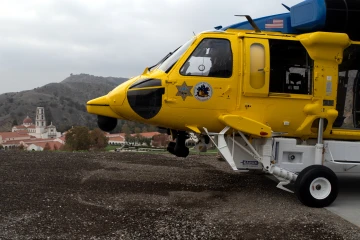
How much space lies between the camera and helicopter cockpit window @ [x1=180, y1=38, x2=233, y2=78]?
624 cm

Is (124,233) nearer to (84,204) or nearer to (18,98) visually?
(84,204)

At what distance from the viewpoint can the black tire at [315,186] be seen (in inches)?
227

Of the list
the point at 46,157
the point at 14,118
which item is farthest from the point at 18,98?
the point at 46,157

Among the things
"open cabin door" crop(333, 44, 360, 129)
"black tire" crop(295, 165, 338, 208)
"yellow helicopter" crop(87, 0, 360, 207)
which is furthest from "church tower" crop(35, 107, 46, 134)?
Result: "black tire" crop(295, 165, 338, 208)

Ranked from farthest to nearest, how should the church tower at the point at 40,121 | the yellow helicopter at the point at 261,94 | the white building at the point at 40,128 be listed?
the church tower at the point at 40,121 < the white building at the point at 40,128 < the yellow helicopter at the point at 261,94

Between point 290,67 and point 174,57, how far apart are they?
2018mm

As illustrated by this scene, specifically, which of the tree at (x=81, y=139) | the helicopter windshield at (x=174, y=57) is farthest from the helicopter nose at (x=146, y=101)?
the tree at (x=81, y=139)

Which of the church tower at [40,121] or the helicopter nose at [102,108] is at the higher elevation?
the helicopter nose at [102,108]

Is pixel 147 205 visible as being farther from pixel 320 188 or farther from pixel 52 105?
pixel 52 105

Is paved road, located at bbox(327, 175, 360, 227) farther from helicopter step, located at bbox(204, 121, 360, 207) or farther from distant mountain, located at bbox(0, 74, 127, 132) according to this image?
distant mountain, located at bbox(0, 74, 127, 132)

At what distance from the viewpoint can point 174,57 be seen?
6465 mm

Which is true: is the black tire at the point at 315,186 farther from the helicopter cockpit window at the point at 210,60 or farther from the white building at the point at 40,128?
the white building at the point at 40,128

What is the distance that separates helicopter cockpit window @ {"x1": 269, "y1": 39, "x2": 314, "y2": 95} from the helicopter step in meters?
0.89

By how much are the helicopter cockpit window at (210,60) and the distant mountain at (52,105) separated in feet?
335
